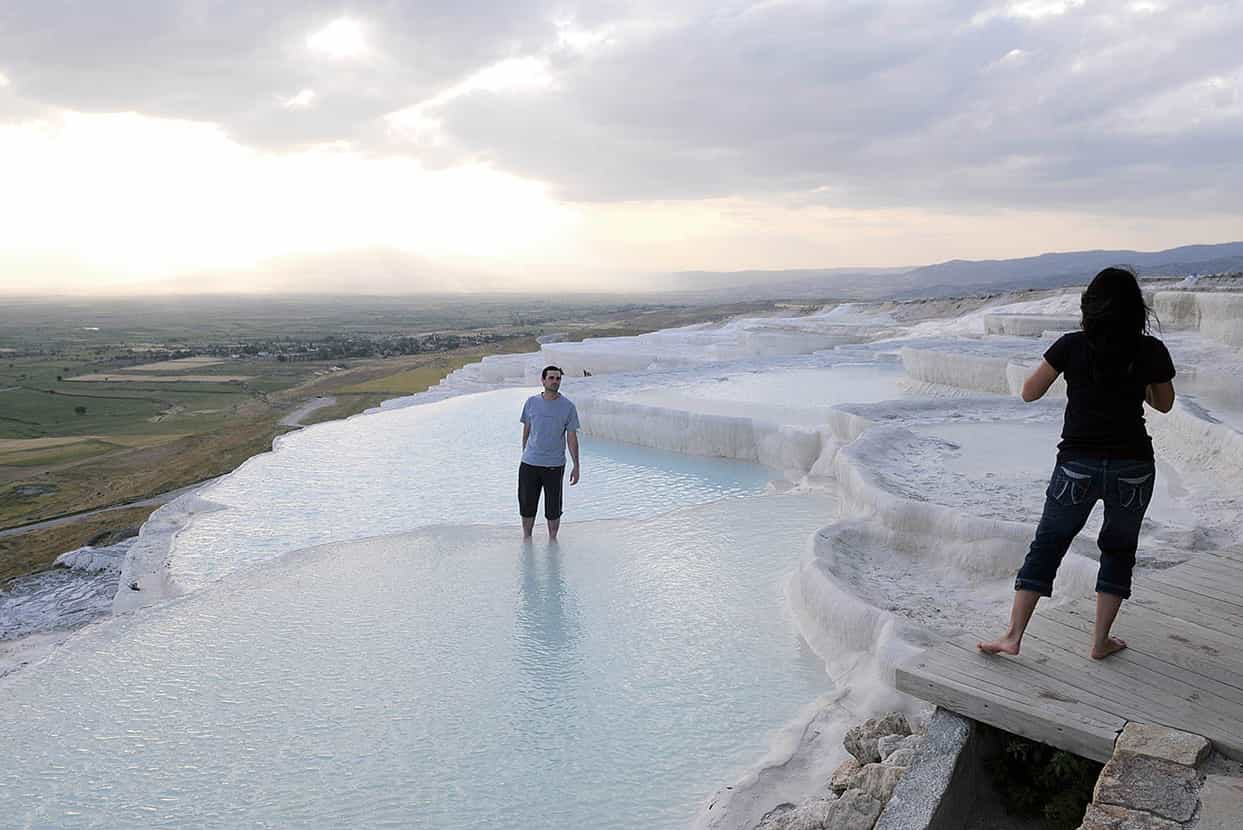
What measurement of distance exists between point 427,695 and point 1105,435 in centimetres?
266

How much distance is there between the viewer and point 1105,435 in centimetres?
226

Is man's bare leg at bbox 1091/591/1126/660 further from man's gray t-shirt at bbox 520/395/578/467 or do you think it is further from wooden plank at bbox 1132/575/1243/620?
man's gray t-shirt at bbox 520/395/578/467

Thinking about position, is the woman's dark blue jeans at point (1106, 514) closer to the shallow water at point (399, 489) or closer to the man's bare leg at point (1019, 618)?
the man's bare leg at point (1019, 618)

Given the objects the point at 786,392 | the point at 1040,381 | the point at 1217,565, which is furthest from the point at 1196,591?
the point at 786,392

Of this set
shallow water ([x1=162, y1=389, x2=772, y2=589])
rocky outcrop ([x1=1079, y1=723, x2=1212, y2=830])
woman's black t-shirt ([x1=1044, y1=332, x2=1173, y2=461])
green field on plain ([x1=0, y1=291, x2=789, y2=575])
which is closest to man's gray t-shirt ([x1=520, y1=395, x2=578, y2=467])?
shallow water ([x1=162, y1=389, x2=772, y2=589])

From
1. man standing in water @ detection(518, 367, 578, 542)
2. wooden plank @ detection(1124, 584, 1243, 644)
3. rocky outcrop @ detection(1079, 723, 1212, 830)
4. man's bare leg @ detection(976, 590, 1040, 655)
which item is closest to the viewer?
rocky outcrop @ detection(1079, 723, 1212, 830)

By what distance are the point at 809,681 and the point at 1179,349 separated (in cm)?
885

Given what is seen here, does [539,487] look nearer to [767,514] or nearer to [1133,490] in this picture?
[767,514]

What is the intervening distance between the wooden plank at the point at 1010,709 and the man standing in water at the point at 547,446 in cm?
281

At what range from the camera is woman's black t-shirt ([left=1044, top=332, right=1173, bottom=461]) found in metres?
2.20

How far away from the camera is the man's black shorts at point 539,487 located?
203 inches

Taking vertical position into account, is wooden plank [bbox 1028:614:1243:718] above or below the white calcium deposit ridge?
above

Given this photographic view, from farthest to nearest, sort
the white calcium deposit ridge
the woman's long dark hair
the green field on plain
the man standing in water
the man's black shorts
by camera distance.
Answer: the green field on plain → the man's black shorts → the man standing in water → the white calcium deposit ridge → the woman's long dark hair

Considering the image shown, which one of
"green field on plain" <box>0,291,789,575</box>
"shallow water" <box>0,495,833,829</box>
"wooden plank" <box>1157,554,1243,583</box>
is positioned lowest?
"green field on plain" <box>0,291,789,575</box>
